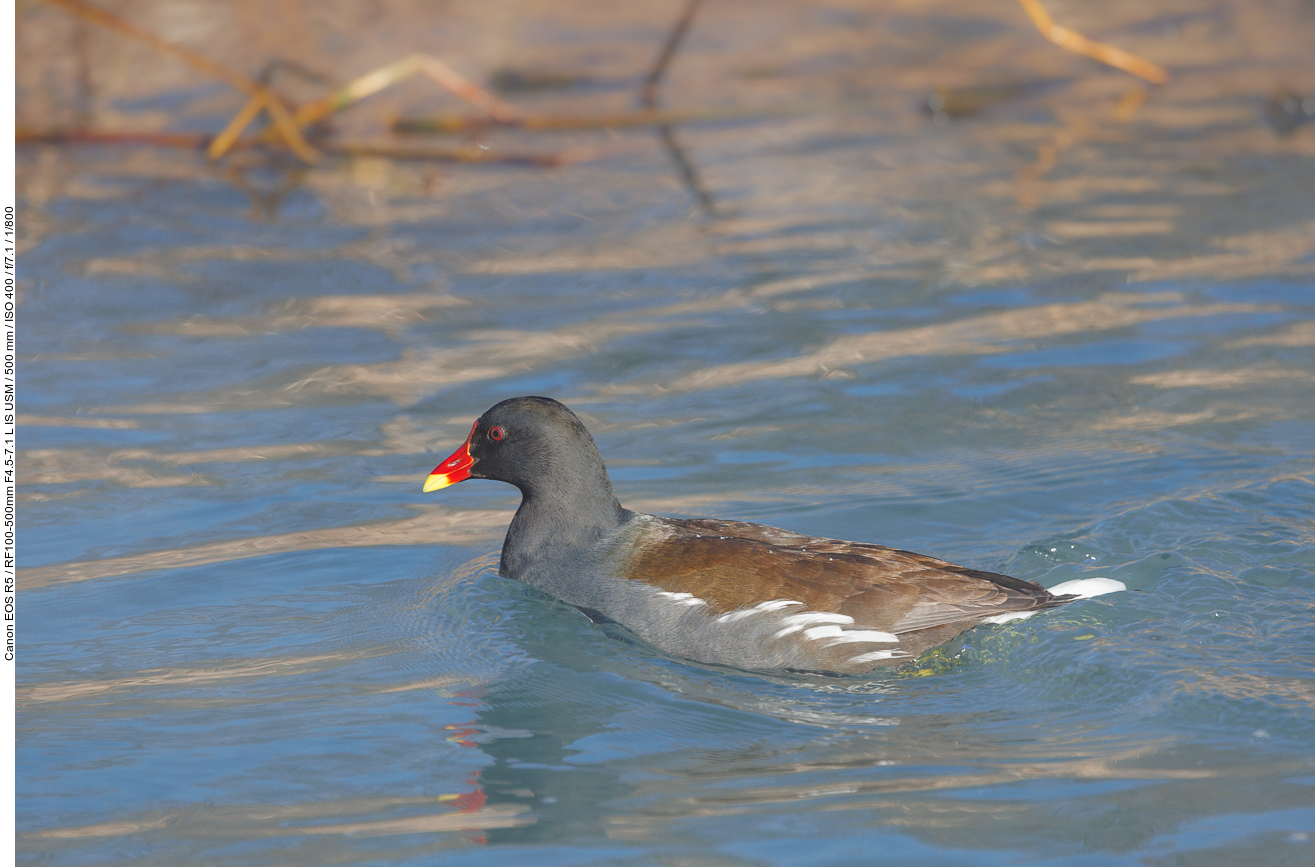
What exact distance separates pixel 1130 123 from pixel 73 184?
32.1 feet

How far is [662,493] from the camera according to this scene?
7.16m

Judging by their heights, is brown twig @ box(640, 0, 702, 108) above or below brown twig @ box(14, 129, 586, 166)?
above

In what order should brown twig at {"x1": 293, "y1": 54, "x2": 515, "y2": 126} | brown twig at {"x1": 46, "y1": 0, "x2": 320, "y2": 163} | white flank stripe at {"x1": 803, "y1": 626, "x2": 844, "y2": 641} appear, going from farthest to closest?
brown twig at {"x1": 293, "y1": 54, "x2": 515, "y2": 126} < brown twig at {"x1": 46, "y1": 0, "x2": 320, "y2": 163} < white flank stripe at {"x1": 803, "y1": 626, "x2": 844, "y2": 641}

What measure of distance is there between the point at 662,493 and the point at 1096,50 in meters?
8.93

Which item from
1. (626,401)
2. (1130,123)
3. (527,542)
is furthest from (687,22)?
(527,542)

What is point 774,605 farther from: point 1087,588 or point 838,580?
point 1087,588

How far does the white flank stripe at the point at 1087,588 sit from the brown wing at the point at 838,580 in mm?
102

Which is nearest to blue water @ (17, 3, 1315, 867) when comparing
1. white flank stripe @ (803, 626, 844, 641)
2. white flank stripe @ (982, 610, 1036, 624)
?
white flank stripe @ (982, 610, 1036, 624)

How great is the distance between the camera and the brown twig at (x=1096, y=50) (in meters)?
12.8

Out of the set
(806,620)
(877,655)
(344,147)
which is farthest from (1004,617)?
(344,147)

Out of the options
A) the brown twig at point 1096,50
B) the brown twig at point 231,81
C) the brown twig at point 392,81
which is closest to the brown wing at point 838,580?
the brown twig at point 392,81

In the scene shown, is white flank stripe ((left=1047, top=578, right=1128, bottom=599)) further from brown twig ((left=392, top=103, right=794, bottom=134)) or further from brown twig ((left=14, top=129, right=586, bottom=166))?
brown twig ((left=392, top=103, right=794, bottom=134))

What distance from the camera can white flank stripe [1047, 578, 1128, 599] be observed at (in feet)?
18.1

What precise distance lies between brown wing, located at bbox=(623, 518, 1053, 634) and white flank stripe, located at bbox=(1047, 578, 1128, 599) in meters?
0.10
